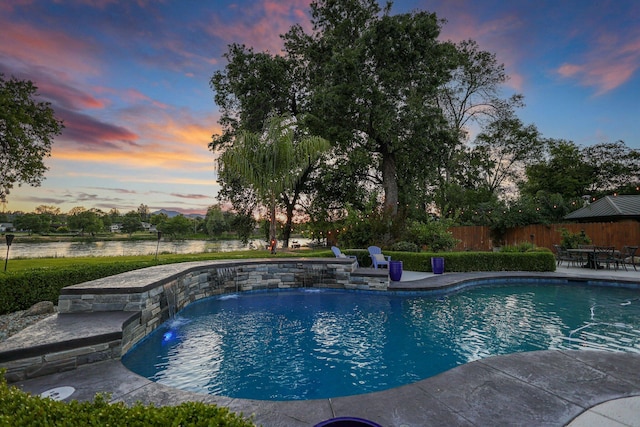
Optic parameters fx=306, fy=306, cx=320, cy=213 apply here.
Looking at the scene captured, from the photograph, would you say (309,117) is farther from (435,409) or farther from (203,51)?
(435,409)

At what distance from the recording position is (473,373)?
9.87 ft

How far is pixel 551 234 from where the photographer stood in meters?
17.7

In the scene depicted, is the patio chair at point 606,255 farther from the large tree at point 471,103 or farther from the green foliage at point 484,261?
the large tree at point 471,103

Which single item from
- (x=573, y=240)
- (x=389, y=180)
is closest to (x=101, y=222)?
(x=389, y=180)

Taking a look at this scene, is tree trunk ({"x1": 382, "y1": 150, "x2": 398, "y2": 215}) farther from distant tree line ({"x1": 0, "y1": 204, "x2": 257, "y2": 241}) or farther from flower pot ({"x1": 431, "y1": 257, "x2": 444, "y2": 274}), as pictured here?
distant tree line ({"x1": 0, "y1": 204, "x2": 257, "y2": 241})

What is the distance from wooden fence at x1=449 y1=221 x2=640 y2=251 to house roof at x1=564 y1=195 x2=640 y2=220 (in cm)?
50

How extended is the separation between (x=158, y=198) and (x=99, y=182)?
6295 mm

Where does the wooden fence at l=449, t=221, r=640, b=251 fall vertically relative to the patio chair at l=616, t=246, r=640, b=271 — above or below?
above

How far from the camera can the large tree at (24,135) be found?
37.0 ft

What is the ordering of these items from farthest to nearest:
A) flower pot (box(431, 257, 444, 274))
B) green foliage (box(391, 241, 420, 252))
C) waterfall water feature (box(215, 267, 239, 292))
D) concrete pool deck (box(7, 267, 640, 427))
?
green foliage (box(391, 241, 420, 252)) < flower pot (box(431, 257, 444, 274)) < waterfall water feature (box(215, 267, 239, 292)) < concrete pool deck (box(7, 267, 640, 427))

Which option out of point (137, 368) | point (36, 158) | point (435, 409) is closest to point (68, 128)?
point (36, 158)

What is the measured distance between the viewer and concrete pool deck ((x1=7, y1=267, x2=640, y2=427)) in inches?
88.7

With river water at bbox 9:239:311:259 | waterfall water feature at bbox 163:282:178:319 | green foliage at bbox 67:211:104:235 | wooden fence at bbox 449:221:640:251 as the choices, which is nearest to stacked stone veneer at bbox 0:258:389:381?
waterfall water feature at bbox 163:282:178:319

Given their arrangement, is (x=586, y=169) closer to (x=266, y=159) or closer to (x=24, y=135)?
(x=266, y=159)
